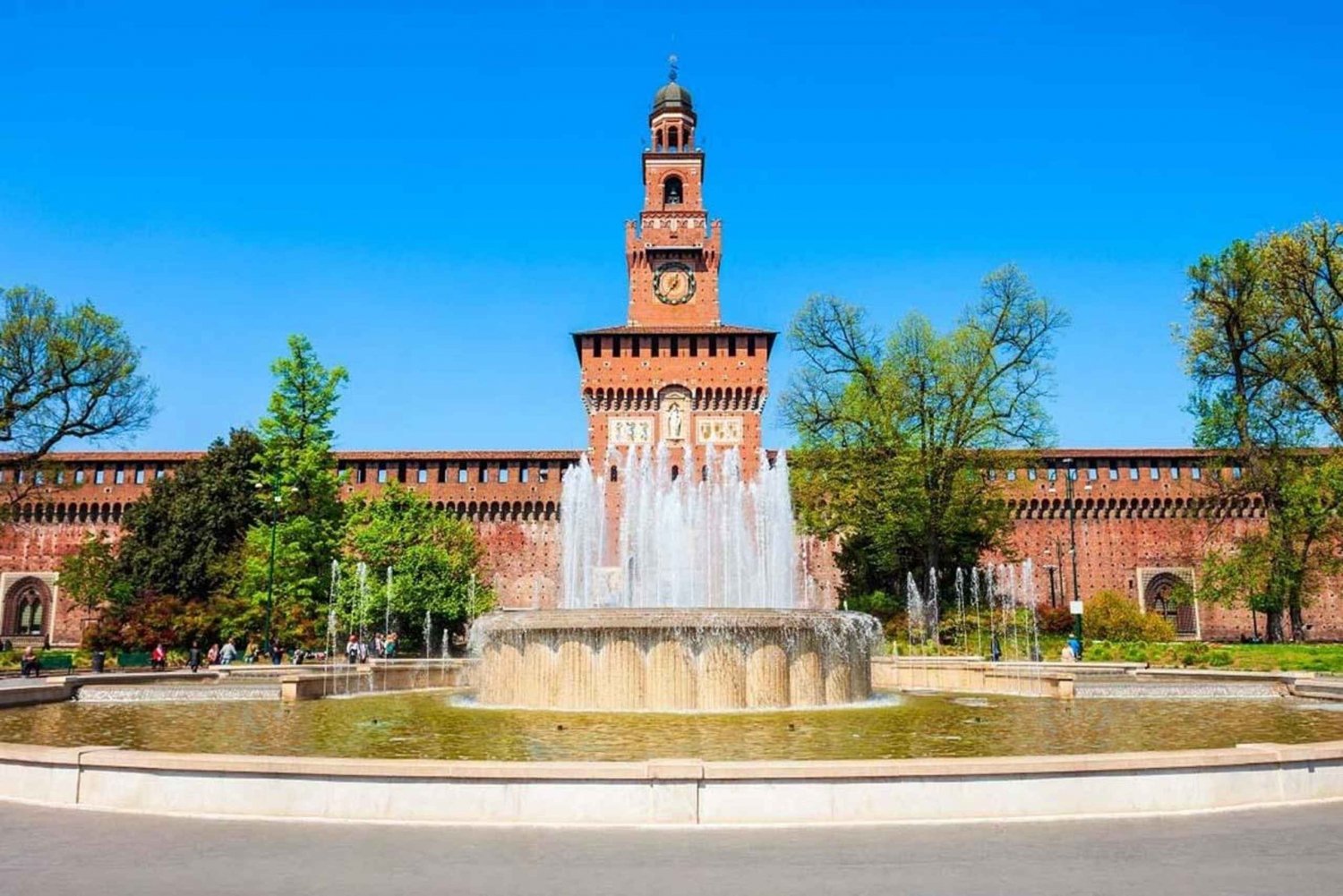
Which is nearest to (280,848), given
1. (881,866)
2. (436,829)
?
(436,829)

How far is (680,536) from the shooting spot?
28344 millimetres

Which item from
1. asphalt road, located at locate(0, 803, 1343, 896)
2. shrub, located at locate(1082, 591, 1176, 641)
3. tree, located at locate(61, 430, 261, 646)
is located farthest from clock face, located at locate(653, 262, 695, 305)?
asphalt road, located at locate(0, 803, 1343, 896)

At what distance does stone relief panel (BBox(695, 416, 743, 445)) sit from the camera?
40000 millimetres

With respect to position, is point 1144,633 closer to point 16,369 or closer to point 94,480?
point 16,369

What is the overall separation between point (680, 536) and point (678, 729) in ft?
60.0

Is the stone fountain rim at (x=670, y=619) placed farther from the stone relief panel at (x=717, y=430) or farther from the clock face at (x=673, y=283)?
the clock face at (x=673, y=283)

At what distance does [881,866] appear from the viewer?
4.87 m

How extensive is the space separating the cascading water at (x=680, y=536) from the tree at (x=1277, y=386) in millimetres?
12001

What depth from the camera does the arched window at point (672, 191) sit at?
44.3m

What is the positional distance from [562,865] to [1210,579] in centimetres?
2791

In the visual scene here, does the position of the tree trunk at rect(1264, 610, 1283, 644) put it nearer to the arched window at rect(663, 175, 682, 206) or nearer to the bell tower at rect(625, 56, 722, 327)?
the bell tower at rect(625, 56, 722, 327)

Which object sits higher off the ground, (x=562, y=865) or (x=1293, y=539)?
(x=1293, y=539)

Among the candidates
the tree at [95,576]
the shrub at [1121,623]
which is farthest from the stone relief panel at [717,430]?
the tree at [95,576]

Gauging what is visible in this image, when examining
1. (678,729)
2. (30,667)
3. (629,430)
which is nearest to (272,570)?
(30,667)
